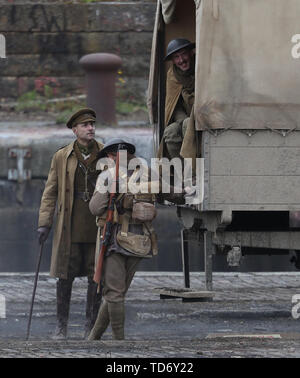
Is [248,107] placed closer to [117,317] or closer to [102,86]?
[117,317]

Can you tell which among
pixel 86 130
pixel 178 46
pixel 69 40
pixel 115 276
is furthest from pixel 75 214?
pixel 69 40

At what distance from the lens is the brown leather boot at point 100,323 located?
1044 centimetres

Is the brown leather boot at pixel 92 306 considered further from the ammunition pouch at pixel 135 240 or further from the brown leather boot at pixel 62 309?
the ammunition pouch at pixel 135 240

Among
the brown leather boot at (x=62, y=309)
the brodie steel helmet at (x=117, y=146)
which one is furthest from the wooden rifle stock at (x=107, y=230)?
the brown leather boot at (x=62, y=309)

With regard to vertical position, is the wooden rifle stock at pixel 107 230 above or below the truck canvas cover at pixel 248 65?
below

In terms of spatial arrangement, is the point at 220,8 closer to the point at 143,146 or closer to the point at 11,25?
the point at 143,146

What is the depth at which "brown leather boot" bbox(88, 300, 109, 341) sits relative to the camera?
10438mm

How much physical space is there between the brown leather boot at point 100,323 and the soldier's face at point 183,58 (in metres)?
2.46

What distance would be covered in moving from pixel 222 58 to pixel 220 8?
15.9 inches

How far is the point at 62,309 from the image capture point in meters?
11.4

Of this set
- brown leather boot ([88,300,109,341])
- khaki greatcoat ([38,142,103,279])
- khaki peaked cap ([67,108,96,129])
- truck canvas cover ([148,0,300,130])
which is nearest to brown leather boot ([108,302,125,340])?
brown leather boot ([88,300,109,341])

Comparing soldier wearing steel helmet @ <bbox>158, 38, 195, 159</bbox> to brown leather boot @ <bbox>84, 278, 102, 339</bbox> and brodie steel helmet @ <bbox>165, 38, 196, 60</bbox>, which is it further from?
brown leather boot @ <bbox>84, 278, 102, 339</bbox>

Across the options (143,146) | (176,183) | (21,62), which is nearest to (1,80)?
(21,62)

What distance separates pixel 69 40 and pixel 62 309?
13.8 metres
